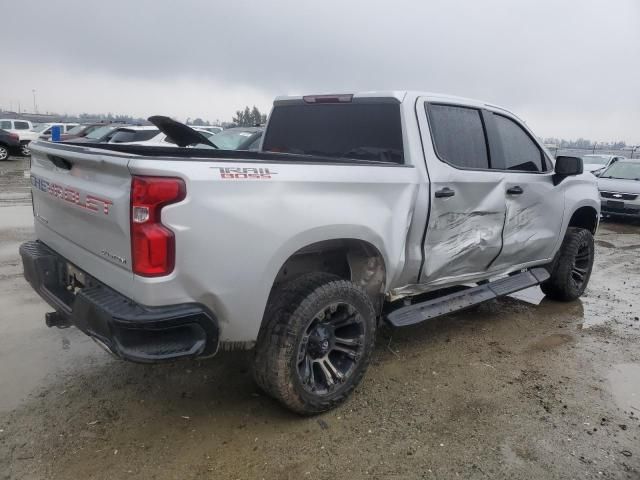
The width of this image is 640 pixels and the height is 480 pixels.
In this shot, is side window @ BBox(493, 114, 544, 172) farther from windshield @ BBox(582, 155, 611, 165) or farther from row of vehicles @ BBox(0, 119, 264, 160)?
windshield @ BBox(582, 155, 611, 165)

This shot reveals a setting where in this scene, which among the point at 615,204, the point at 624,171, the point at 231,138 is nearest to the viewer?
the point at 615,204

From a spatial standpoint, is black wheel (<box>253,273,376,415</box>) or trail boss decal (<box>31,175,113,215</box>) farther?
black wheel (<box>253,273,376,415</box>)

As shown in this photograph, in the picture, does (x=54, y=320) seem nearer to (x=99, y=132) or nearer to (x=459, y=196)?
(x=459, y=196)

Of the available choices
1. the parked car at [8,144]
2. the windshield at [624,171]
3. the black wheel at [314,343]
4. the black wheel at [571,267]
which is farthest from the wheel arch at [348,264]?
the parked car at [8,144]

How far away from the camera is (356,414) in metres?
3.21

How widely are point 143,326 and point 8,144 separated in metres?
22.2

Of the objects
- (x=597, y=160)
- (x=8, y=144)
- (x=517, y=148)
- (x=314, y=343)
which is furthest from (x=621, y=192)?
(x=8, y=144)

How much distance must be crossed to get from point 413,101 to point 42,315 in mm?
3650

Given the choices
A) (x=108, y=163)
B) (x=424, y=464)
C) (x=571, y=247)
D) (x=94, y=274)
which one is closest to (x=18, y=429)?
(x=94, y=274)

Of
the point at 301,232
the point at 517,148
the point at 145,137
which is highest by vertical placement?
the point at 517,148

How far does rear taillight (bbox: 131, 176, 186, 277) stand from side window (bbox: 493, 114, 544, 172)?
2.90 m

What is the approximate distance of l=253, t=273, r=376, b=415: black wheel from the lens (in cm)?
288

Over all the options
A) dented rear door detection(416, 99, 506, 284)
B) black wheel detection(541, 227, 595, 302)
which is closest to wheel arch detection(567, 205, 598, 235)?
black wheel detection(541, 227, 595, 302)

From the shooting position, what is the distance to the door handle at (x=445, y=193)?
141 inches
